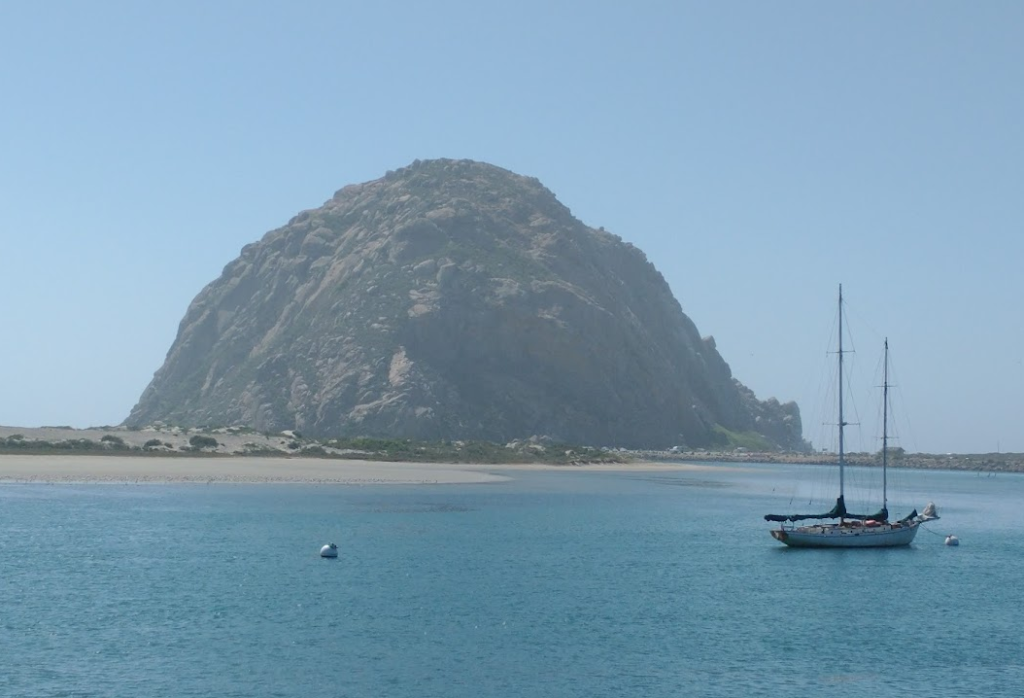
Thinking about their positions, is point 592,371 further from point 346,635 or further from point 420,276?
point 346,635

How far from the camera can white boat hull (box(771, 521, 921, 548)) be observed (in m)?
53.5

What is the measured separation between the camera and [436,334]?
15012 centimetres

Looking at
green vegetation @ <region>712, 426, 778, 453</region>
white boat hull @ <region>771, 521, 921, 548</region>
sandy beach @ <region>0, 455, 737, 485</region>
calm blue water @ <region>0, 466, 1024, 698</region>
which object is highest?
green vegetation @ <region>712, 426, 778, 453</region>

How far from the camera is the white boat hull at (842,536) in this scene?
53500 mm

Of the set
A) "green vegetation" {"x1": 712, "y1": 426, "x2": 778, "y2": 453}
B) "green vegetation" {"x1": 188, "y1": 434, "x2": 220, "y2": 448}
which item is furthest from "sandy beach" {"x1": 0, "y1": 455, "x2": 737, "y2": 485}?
"green vegetation" {"x1": 712, "y1": 426, "x2": 778, "y2": 453}

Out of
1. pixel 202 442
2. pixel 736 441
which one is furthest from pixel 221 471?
pixel 736 441

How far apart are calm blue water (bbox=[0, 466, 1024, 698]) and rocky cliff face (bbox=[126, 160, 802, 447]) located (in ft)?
270

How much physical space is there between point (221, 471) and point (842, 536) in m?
43.4

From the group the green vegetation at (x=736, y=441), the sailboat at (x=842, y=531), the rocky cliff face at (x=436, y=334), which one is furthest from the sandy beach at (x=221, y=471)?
the green vegetation at (x=736, y=441)

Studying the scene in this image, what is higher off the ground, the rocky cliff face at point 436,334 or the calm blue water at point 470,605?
the rocky cliff face at point 436,334

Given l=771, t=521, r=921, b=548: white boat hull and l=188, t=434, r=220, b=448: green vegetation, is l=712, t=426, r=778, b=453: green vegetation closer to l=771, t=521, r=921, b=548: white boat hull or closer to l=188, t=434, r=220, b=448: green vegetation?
l=188, t=434, r=220, b=448: green vegetation

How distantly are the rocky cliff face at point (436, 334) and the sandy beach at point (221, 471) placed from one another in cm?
4553

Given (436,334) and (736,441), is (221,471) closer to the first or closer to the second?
(436,334)

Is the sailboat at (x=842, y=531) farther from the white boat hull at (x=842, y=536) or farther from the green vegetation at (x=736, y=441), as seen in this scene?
the green vegetation at (x=736, y=441)
